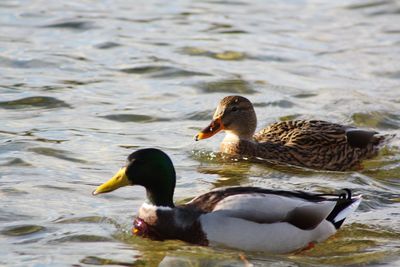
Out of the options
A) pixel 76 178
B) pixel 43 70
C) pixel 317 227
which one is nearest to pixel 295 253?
pixel 317 227

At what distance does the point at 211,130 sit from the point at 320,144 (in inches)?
44.6

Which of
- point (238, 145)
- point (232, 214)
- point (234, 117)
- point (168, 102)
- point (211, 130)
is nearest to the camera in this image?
point (232, 214)

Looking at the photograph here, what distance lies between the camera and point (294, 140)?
11719mm

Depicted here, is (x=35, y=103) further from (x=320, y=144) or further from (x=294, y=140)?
(x=320, y=144)

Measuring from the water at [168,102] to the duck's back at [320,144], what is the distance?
195 mm

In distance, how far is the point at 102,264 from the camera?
8180mm

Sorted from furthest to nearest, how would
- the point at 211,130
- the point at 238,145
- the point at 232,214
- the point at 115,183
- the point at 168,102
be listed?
the point at 168,102 < the point at 238,145 < the point at 211,130 < the point at 115,183 < the point at 232,214

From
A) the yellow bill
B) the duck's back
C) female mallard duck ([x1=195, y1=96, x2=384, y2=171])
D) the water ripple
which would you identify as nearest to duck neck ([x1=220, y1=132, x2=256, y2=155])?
female mallard duck ([x1=195, y1=96, x2=384, y2=171])

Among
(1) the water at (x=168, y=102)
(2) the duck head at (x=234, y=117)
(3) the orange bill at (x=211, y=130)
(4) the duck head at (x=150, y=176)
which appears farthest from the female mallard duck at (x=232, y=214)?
(2) the duck head at (x=234, y=117)

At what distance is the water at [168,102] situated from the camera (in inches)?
347

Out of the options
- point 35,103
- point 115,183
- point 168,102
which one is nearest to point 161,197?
point 115,183

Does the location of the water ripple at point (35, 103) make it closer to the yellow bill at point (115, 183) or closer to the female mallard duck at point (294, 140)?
the female mallard duck at point (294, 140)

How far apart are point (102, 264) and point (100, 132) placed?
13.9 feet

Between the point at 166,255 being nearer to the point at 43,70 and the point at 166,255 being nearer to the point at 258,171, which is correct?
the point at 258,171
